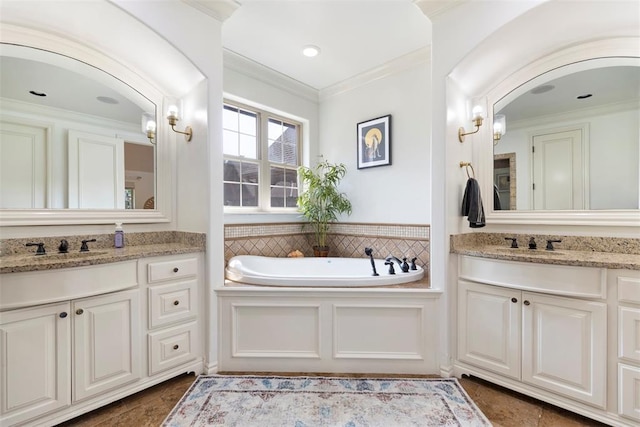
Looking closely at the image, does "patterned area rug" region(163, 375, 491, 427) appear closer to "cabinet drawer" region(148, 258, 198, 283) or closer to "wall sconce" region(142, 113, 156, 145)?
"cabinet drawer" region(148, 258, 198, 283)

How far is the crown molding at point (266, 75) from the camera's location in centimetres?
290

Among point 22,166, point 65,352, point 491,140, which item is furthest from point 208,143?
point 491,140

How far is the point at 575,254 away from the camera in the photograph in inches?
Answer: 71.2

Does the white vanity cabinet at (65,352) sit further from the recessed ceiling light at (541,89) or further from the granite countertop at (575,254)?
the recessed ceiling light at (541,89)

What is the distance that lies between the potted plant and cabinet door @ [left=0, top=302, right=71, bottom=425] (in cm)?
230

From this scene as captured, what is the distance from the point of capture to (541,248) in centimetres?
213

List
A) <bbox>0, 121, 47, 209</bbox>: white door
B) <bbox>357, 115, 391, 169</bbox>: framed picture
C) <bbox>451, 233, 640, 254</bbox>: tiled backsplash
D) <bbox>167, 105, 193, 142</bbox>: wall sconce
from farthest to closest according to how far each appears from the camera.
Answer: <bbox>357, 115, 391, 169</bbox>: framed picture, <bbox>167, 105, 193, 142</bbox>: wall sconce, <bbox>451, 233, 640, 254</bbox>: tiled backsplash, <bbox>0, 121, 47, 209</bbox>: white door

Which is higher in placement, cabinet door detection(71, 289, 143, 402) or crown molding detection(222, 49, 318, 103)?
crown molding detection(222, 49, 318, 103)

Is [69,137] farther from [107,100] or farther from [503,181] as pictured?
[503,181]

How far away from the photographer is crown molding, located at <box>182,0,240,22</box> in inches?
79.0

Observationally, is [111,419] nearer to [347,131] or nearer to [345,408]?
[345,408]

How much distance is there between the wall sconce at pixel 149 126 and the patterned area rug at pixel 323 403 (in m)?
1.90

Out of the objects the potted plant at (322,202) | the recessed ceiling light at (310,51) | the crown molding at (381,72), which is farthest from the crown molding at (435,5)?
the potted plant at (322,202)

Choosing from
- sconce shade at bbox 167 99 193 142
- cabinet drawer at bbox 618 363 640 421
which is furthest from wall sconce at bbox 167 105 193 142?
cabinet drawer at bbox 618 363 640 421
